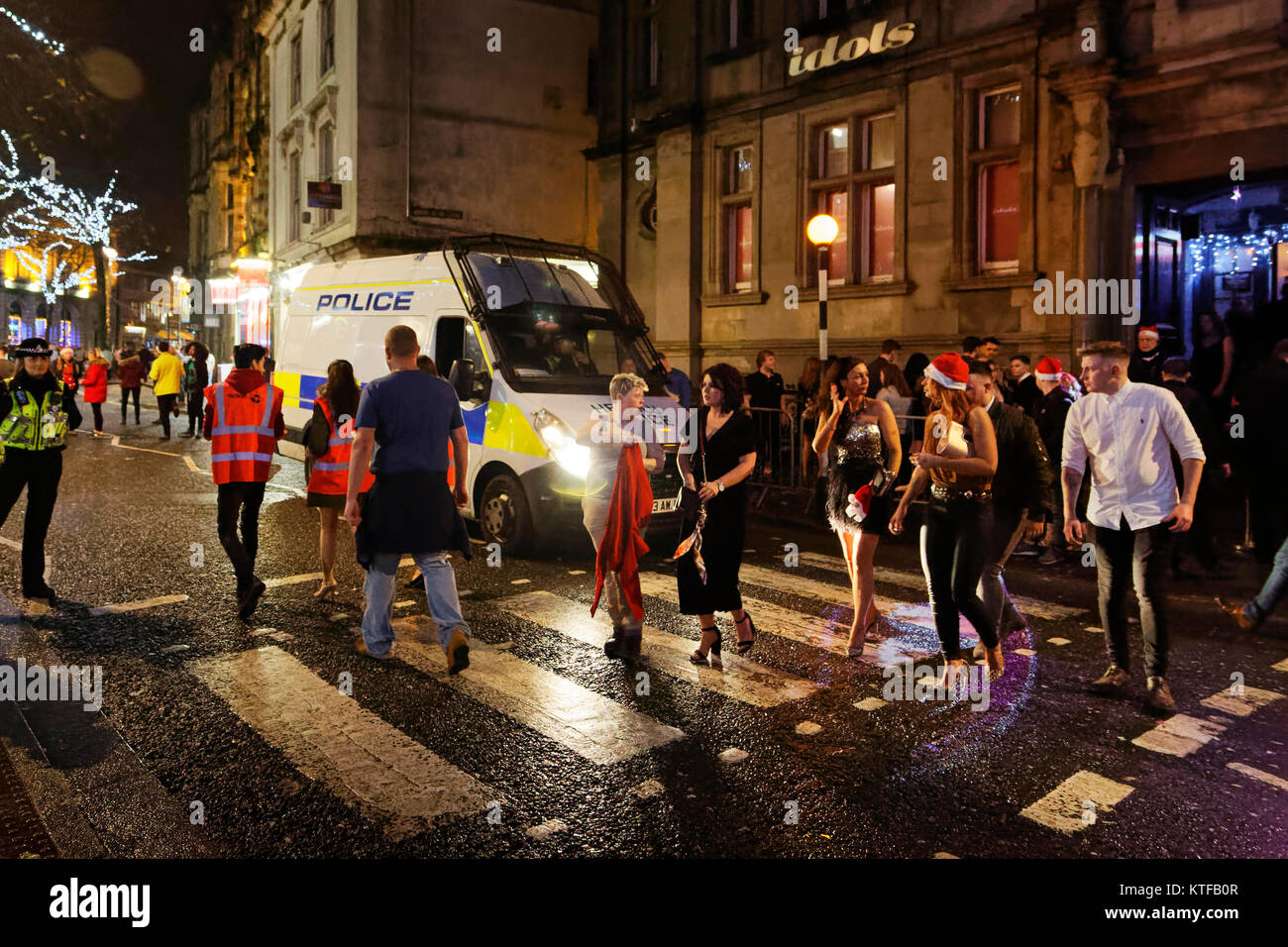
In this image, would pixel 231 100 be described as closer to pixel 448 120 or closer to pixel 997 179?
pixel 448 120

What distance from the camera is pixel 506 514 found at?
8.66 meters

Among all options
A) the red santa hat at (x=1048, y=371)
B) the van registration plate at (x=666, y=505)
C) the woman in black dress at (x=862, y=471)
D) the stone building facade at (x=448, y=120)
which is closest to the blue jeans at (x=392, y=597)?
the woman in black dress at (x=862, y=471)

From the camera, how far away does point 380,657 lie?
5777 millimetres

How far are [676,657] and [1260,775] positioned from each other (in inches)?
117

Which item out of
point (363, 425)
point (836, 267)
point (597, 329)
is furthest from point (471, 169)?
point (363, 425)

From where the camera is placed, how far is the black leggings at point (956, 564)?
5.25 m

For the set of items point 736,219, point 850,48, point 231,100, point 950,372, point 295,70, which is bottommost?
point 950,372

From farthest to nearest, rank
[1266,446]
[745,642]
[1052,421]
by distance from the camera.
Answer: [1052,421], [1266,446], [745,642]

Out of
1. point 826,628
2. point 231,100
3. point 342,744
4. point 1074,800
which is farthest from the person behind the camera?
point 231,100

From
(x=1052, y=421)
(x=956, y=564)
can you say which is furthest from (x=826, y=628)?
(x=1052, y=421)

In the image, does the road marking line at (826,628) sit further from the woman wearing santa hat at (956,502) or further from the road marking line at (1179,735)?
the road marking line at (1179,735)

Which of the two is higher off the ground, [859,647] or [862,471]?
[862,471]

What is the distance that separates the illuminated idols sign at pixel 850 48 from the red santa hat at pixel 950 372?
451 inches
